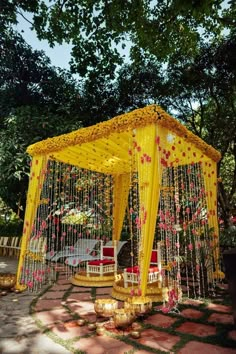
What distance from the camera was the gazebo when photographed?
13.4ft

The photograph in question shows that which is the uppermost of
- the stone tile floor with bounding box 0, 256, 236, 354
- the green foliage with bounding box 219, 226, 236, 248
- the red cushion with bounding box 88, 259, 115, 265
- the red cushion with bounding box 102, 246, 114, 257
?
the green foliage with bounding box 219, 226, 236, 248

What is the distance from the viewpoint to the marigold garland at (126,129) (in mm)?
4074

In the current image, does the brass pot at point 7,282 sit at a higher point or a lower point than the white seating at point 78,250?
lower

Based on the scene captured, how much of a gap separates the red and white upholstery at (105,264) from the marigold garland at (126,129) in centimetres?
266

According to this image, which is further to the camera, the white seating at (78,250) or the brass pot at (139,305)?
the white seating at (78,250)

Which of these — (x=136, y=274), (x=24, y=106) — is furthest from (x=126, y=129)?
(x=24, y=106)

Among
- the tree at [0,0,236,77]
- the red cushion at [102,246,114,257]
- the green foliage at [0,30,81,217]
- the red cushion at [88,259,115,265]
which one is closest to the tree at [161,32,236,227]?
the tree at [0,0,236,77]

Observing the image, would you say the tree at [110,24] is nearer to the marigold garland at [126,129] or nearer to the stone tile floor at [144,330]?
the marigold garland at [126,129]

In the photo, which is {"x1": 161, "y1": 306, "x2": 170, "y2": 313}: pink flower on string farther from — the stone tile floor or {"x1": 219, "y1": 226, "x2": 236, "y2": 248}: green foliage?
{"x1": 219, "y1": 226, "x2": 236, "y2": 248}: green foliage

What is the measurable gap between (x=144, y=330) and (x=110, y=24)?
266 inches

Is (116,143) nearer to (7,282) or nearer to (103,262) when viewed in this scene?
(103,262)

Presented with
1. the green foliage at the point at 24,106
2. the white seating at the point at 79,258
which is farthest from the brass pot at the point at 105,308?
the green foliage at the point at 24,106

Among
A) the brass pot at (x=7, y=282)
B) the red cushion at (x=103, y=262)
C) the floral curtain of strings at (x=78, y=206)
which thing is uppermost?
the floral curtain of strings at (x=78, y=206)

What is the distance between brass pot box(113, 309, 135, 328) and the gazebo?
573mm
